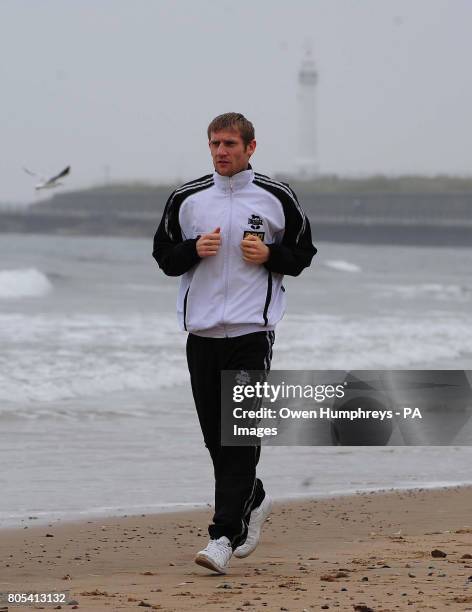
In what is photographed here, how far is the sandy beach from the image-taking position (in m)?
3.77

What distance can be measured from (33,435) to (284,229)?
4206 mm

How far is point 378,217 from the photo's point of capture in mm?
113062

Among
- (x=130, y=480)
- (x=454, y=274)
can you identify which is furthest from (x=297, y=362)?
(x=454, y=274)

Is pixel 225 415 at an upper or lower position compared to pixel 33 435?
upper

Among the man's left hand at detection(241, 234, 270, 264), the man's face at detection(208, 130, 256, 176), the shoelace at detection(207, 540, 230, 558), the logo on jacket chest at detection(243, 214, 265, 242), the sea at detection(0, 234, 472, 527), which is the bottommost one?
the sea at detection(0, 234, 472, 527)

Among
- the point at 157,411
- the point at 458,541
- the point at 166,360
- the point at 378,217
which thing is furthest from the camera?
the point at 378,217

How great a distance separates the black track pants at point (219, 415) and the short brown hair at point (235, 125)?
2.02 feet

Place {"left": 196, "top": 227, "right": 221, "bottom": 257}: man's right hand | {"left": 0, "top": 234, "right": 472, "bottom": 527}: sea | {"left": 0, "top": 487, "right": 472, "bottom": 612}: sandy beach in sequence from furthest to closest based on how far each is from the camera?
{"left": 0, "top": 234, "right": 472, "bottom": 527}: sea, {"left": 196, "top": 227, "right": 221, "bottom": 257}: man's right hand, {"left": 0, "top": 487, "right": 472, "bottom": 612}: sandy beach

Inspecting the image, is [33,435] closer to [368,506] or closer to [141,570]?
[368,506]

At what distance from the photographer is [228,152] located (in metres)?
4.27

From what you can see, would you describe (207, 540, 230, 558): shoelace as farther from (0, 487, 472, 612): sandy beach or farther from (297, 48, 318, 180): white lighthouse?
(297, 48, 318, 180): white lighthouse

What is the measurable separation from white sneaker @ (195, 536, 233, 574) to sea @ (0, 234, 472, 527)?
1.48 meters

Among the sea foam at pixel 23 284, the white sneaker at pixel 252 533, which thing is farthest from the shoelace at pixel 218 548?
the sea foam at pixel 23 284

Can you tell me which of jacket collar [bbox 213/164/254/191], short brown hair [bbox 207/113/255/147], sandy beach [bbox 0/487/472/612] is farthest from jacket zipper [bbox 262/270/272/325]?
sandy beach [bbox 0/487/472/612]
